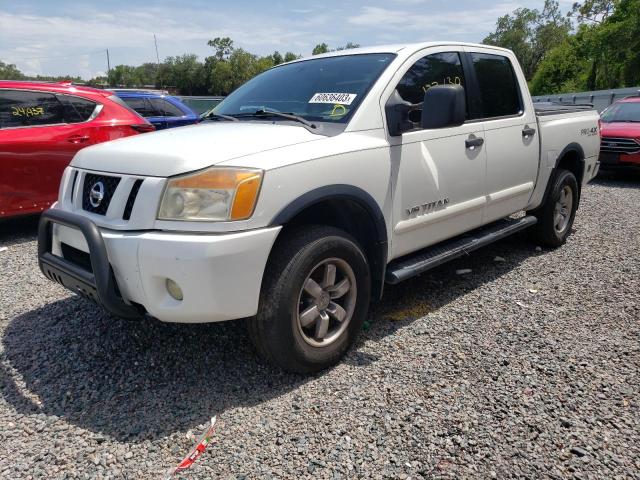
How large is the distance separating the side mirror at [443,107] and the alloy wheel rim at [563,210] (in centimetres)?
257

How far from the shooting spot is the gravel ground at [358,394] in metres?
2.19

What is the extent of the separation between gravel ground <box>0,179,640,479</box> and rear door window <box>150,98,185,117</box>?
512cm

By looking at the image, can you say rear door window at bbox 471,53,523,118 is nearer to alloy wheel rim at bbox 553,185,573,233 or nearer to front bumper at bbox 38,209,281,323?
alloy wheel rim at bbox 553,185,573,233

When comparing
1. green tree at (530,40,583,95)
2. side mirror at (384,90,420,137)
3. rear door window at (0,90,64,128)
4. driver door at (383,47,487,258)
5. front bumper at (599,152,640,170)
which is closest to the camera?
side mirror at (384,90,420,137)

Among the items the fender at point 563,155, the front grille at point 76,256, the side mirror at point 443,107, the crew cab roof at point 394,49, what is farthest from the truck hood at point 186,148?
the fender at point 563,155

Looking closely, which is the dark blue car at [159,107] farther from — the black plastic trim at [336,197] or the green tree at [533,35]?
the green tree at [533,35]

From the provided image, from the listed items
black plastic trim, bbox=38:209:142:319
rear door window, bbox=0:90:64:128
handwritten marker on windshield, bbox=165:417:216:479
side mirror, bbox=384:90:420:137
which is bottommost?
handwritten marker on windshield, bbox=165:417:216:479

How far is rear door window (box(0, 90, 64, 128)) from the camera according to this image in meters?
5.28

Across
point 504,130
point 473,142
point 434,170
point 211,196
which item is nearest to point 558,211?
point 504,130

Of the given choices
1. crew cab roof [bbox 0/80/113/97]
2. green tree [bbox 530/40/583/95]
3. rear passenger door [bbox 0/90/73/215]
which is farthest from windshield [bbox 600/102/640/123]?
green tree [bbox 530/40/583/95]

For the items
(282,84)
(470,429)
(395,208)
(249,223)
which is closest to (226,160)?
(249,223)

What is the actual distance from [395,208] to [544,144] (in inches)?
87.9

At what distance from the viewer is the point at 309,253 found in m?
2.57

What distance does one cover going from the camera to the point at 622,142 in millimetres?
9281
